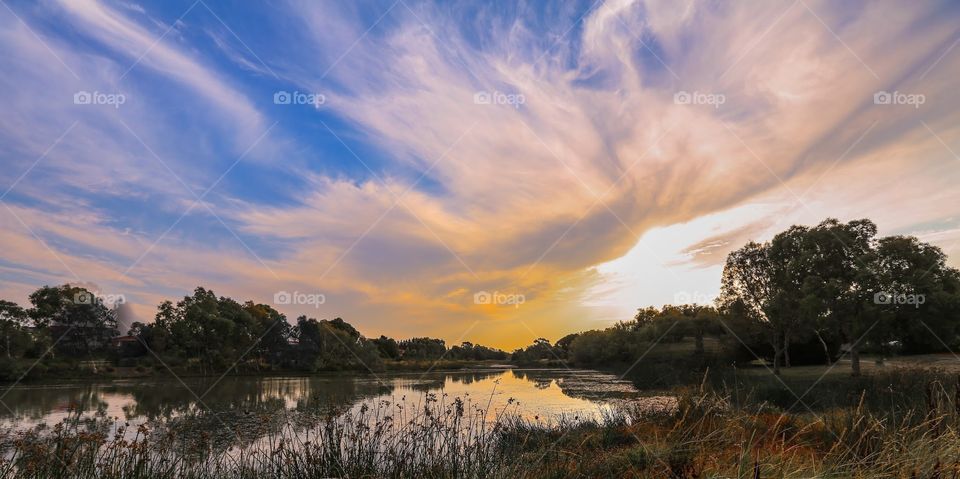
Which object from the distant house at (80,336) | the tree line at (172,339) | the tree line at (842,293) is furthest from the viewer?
the distant house at (80,336)

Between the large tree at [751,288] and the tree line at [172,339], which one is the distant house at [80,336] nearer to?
the tree line at [172,339]

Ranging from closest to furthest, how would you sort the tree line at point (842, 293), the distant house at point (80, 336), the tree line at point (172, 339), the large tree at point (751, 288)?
the tree line at point (842, 293) → the large tree at point (751, 288) → the tree line at point (172, 339) → the distant house at point (80, 336)

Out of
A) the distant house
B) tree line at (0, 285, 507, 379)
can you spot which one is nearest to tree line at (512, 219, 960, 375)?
tree line at (0, 285, 507, 379)

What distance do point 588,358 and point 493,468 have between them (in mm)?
88222

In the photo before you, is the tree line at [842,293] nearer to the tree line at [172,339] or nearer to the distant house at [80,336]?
the tree line at [172,339]

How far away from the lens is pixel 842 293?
1219 inches

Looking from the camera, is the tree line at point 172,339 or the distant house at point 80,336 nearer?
the tree line at point 172,339

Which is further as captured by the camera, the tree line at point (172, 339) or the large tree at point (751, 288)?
the tree line at point (172, 339)

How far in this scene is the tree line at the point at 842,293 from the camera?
28.5m

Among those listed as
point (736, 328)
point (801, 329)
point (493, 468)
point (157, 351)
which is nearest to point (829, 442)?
point (493, 468)

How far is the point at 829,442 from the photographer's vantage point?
9641 millimetres

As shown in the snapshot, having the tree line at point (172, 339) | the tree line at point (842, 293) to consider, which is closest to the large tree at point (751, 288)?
the tree line at point (842, 293)

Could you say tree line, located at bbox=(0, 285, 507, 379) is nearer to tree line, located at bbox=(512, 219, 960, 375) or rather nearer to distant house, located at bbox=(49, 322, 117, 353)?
distant house, located at bbox=(49, 322, 117, 353)

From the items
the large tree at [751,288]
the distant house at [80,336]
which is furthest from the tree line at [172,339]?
the large tree at [751,288]
